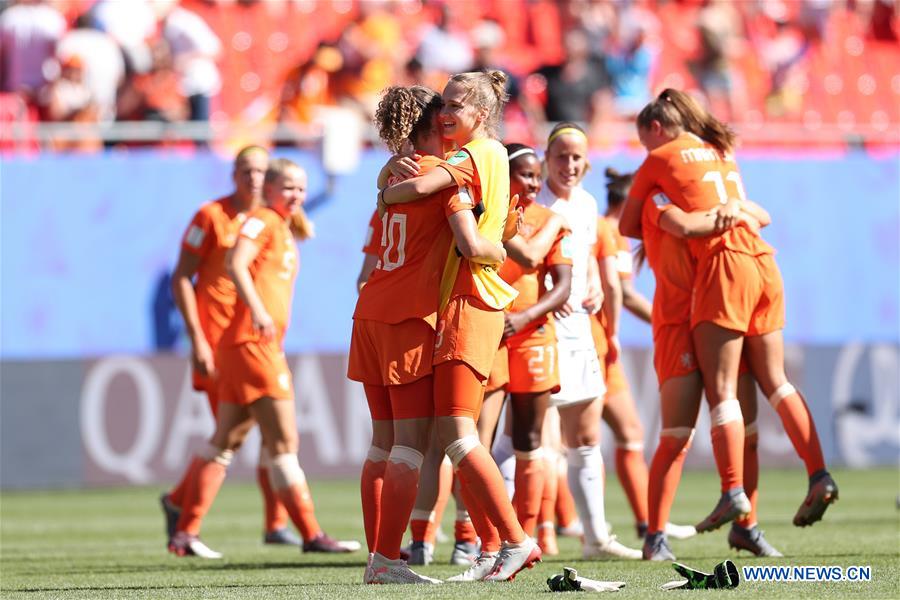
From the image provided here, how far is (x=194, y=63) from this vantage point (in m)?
17.1

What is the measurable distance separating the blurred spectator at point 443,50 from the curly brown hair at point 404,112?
10.8 meters

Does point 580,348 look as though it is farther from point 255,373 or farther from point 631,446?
point 255,373

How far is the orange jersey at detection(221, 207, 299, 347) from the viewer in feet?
29.3

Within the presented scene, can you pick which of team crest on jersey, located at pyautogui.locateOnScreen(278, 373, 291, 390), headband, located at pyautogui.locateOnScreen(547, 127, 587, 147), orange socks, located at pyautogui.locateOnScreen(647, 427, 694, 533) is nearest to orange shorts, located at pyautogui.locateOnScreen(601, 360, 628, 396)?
orange socks, located at pyautogui.locateOnScreen(647, 427, 694, 533)

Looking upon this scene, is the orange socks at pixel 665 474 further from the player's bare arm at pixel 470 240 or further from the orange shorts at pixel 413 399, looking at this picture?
the player's bare arm at pixel 470 240

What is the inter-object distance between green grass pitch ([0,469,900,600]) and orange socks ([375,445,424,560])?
0.82ft

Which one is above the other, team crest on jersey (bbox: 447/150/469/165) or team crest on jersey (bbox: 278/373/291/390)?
team crest on jersey (bbox: 447/150/469/165)

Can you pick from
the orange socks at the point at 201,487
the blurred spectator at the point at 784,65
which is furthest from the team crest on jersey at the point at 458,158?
the blurred spectator at the point at 784,65

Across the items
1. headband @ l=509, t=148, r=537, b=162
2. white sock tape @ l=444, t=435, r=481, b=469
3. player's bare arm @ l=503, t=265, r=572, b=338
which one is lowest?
white sock tape @ l=444, t=435, r=481, b=469

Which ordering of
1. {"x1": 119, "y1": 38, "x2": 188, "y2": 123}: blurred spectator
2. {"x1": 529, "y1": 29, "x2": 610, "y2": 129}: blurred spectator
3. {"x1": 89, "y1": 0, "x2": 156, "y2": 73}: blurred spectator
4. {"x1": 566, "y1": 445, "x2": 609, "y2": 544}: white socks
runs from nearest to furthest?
1. {"x1": 566, "y1": 445, "x2": 609, "y2": 544}: white socks
2. {"x1": 119, "y1": 38, "x2": 188, "y2": 123}: blurred spectator
3. {"x1": 89, "y1": 0, "x2": 156, "y2": 73}: blurred spectator
4. {"x1": 529, "y1": 29, "x2": 610, "y2": 129}: blurred spectator

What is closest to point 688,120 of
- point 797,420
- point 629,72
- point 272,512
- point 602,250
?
point 602,250

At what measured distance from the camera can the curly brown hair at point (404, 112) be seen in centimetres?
670

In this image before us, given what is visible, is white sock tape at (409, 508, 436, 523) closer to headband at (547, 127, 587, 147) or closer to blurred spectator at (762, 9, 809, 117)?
headband at (547, 127, 587, 147)

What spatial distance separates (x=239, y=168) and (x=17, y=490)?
21.2 ft
